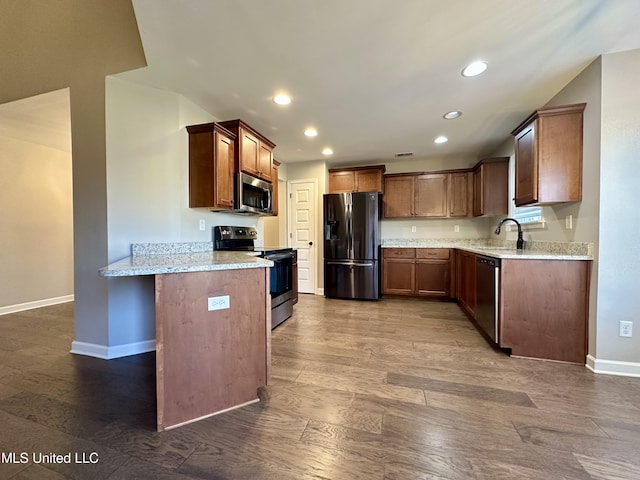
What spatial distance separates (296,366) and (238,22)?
8.26 ft

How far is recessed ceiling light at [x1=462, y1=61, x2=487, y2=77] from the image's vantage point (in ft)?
6.77

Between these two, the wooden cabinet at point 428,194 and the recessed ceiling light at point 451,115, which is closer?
the recessed ceiling light at point 451,115

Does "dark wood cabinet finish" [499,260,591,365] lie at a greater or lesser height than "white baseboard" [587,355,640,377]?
greater

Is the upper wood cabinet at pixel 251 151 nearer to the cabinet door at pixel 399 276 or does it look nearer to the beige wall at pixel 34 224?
the cabinet door at pixel 399 276

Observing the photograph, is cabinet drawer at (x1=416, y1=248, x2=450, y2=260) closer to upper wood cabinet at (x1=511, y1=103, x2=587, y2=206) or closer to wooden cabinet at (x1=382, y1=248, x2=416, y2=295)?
wooden cabinet at (x1=382, y1=248, x2=416, y2=295)

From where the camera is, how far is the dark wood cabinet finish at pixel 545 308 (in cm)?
218

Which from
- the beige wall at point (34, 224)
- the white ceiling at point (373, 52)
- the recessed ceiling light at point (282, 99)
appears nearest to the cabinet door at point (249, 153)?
the white ceiling at point (373, 52)

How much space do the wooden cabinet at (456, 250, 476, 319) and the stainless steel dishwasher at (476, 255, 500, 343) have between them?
221 millimetres

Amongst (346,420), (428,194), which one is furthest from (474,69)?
(346,420)

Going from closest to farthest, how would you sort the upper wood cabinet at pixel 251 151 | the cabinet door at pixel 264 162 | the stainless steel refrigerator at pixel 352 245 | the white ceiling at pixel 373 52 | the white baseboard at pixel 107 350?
1. the white ceiling at pixel 373 52
2. the white baseboard at pixel 107 350
3. the upper wood cabinet at pixel 251 151
4. the cabinet door at pixel 264 162
5. the stainless steel refrigerator at pixel 352 245

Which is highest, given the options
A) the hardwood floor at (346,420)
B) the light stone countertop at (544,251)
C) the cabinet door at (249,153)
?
the cabinet door at (249,153)

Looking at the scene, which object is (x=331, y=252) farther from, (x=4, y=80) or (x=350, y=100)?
(x=4, y=80)

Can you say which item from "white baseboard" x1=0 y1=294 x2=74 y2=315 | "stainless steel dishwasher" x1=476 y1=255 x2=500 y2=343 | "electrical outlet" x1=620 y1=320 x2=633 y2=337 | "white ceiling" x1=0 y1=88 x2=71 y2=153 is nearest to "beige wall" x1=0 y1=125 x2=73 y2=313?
"white baseboard" x1=0 y1=294 x2=74 y2=315

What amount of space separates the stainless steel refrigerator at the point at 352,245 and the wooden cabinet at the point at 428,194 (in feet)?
1.49
